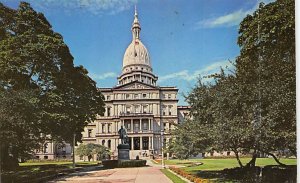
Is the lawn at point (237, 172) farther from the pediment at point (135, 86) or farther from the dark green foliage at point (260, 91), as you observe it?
the pediment at point (135, 86)

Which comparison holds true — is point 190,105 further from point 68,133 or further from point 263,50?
point 68,133

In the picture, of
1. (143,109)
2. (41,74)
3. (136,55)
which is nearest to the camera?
(136,55)

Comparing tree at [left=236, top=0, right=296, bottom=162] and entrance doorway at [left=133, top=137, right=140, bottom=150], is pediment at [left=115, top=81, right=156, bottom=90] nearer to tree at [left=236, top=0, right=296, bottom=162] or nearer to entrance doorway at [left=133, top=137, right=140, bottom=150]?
entrance doorway at [left=133, top=137, right=140, bottom=150]

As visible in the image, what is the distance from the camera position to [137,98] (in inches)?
378

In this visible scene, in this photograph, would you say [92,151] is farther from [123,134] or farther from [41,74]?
[41,74]

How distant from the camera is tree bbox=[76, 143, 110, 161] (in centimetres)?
921

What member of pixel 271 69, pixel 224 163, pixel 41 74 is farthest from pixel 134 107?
pixel 271 69

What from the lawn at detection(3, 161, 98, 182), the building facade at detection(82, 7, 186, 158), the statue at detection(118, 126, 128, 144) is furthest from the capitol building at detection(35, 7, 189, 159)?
the lawn at detection(3, 161, 98, 182)

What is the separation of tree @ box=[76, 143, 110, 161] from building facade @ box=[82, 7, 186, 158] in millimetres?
129

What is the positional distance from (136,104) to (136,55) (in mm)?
1798

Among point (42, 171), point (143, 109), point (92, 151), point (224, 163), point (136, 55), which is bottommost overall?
point (42, 171)

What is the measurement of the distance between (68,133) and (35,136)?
2.69ft

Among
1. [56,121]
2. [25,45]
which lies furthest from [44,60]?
[56,121]

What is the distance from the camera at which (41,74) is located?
887cm
